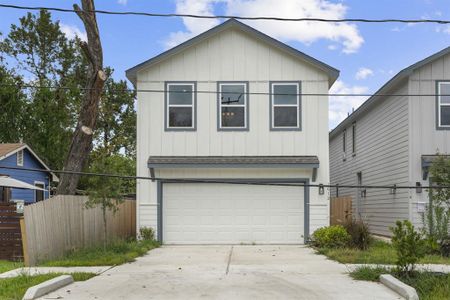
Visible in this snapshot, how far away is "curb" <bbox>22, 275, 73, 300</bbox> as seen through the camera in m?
8.48

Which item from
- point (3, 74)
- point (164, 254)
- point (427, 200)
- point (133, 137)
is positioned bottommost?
point (164, 254)

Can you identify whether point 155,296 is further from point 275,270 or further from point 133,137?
point 133,137

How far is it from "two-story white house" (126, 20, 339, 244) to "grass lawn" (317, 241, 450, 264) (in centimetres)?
292

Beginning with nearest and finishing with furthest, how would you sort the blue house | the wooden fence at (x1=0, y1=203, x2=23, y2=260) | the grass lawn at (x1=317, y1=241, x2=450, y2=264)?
the grass lawn at (x1=317, y1=241, x2=450, y2=264) → the wooden fence at (x1=0, y1=203, x2=23, y2=260) → the blue house

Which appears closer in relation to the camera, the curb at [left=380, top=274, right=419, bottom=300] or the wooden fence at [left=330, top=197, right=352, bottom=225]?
the curb at [left=380, top=274, right=419, bottom=300]

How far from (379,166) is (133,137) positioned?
23319 millimetres

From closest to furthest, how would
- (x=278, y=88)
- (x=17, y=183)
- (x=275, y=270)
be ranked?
(x=275, y=270), (x=278, y=88), (x=17, y=183)

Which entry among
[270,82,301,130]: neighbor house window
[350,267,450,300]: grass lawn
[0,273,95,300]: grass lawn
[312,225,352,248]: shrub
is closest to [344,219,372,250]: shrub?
[312,225,352,248]: shrub

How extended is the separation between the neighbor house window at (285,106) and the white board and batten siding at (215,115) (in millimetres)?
165

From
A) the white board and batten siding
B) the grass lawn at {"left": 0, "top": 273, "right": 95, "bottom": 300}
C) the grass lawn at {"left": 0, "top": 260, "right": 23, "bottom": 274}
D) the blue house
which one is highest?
the white board and batten siding

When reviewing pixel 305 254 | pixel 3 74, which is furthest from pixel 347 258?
pixel 3 74

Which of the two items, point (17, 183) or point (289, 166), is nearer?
point (289, 166)

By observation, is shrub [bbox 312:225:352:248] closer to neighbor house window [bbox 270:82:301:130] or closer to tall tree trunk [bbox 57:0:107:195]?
neighbor house window [bbox 270:82:301:130]

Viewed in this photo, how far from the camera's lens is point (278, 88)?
58.7ft
